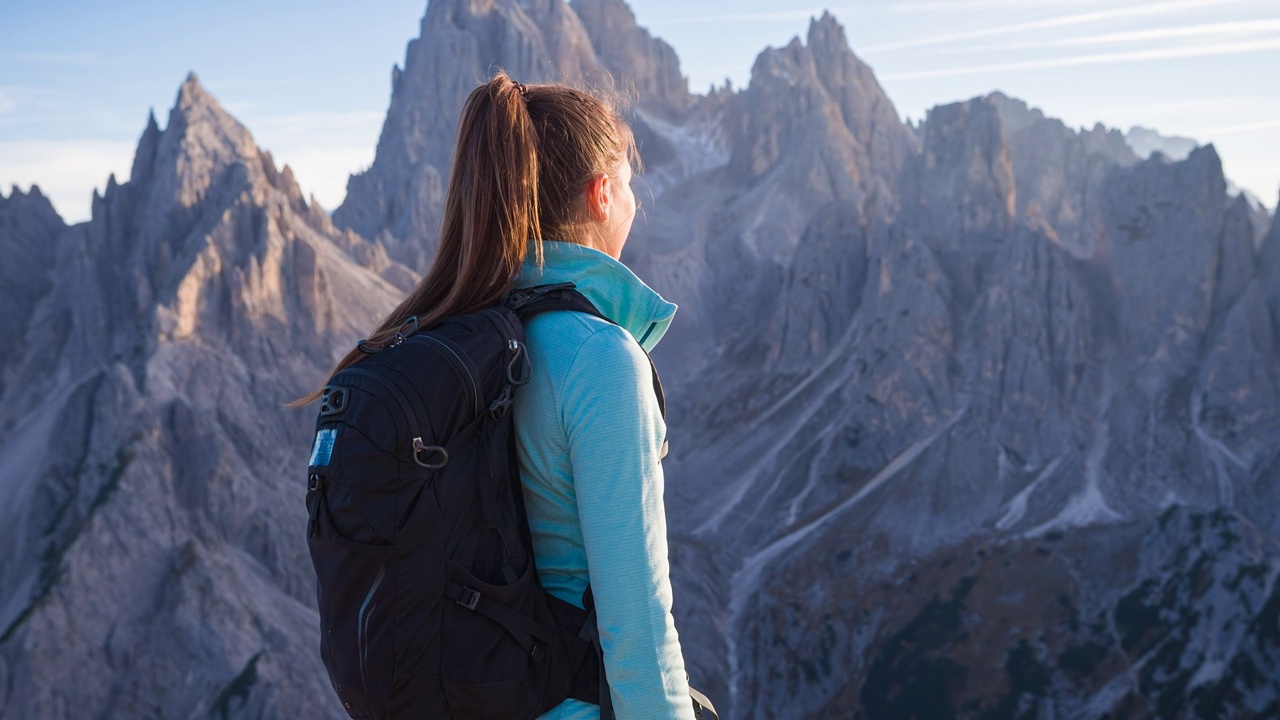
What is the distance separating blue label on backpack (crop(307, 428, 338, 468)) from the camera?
151 inches

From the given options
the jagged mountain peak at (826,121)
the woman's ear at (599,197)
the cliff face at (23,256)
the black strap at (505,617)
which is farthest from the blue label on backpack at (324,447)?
the jagged mountain peak at (826,121)

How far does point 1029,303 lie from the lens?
117 metres

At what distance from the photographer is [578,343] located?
3963mm

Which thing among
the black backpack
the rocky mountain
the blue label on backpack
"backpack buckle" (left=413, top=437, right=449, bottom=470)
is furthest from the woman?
the rocky mountain

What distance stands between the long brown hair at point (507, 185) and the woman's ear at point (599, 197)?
0.03 m

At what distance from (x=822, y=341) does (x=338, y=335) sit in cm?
6055

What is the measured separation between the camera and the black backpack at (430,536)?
12.4 ft

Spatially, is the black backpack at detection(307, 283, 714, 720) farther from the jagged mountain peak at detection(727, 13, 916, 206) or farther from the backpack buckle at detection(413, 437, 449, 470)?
the jagged mountain peak at detection(727, 13, 916, 206)

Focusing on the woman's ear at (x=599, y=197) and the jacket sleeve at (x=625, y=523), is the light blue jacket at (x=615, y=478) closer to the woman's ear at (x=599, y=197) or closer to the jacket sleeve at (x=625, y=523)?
the jacket sleeve at (x=625, y=523)

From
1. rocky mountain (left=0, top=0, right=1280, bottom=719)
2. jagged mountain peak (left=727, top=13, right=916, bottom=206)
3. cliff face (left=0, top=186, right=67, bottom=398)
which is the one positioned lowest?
rocky mountain (left=0, top=0, right=1280, bottom=719)

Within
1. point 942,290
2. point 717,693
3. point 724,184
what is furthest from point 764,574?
point 724,184

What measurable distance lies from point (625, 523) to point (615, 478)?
161 millimetres

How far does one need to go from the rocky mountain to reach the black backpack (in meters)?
79.1

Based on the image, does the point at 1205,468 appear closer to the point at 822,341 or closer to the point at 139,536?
the point at 822,341
